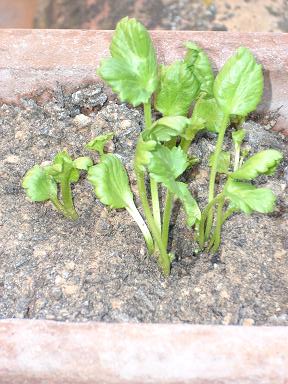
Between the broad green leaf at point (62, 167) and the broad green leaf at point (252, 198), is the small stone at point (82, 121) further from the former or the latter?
the broad green leaf at point (252, 198)

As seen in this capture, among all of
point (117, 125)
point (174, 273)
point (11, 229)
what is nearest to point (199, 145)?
point (117, 125)

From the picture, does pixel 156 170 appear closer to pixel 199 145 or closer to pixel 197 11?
pixel 199 145

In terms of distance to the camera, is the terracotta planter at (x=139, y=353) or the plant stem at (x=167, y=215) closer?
the terracotta planter at (x=139, y=353)

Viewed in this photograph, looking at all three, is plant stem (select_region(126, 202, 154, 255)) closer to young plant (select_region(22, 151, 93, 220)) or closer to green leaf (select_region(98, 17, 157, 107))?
young plant (select_region(22, 151, 93, 220))

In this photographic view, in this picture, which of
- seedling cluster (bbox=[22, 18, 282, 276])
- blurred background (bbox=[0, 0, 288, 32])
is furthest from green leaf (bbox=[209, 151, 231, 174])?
blurred background (bbox=[0, 0, 288, 32])

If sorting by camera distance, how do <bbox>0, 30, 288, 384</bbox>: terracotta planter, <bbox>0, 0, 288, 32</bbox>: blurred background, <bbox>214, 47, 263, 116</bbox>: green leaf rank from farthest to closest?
<bbox>0, 0, 288, 32</bbox>: blurred background, <bbox>214, 47, 263, 116</bbox>: green leaf, <bbox>0, 30, 288, 384</bbox>: terracotta planter

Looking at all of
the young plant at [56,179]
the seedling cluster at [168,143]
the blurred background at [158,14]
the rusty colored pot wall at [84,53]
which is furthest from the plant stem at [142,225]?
A: the blurred background at [158,14]
